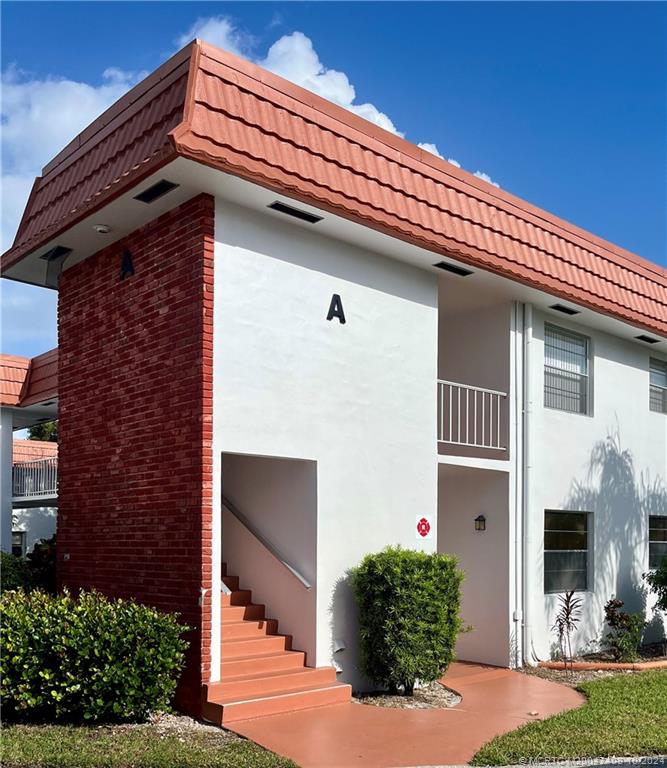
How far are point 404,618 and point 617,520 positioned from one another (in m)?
6.58

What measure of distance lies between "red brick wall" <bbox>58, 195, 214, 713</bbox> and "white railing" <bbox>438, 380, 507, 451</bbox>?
4552 millimetres

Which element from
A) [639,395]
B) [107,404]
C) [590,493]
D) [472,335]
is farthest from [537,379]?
[107,404]

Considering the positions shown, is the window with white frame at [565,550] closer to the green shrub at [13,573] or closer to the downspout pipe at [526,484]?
the downspout pipe at [526,484]

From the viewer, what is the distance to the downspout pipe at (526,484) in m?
12.8

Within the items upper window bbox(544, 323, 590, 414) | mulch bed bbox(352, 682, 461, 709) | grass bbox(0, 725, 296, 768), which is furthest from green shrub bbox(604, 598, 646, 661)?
grass bbox(0, 725, 296, 768)

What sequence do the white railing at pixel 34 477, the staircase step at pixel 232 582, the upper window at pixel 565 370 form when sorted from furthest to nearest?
the white railing at pixel 34 477 < the upper window at pixel 565 370 < the staircase step at pixel 232 582

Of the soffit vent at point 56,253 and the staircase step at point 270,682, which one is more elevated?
the soffit vent at point 56,253

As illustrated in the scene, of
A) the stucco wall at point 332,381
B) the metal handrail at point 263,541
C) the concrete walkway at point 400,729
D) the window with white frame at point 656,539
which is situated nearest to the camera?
the concrete walkway at point 400,729

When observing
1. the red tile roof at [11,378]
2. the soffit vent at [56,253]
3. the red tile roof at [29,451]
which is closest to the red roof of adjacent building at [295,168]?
the soffit vent at [56,253]

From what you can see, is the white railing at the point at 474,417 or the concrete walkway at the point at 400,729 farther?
the white railing at the point at 474,417

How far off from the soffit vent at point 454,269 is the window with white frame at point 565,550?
13.6 ft

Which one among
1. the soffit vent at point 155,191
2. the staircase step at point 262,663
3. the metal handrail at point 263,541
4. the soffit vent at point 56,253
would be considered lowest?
the staircase step at point 262,663

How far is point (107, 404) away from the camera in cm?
1080

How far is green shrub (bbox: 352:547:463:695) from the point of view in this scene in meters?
9.86
